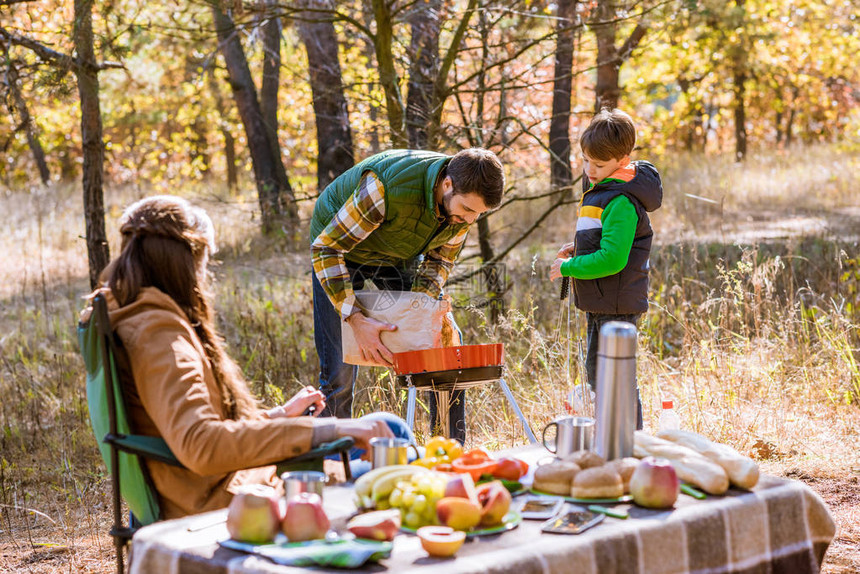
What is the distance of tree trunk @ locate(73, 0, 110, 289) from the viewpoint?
5.62 metres

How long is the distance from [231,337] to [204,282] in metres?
4.69

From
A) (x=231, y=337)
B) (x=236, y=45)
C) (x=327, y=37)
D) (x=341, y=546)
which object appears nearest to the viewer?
(x=341, y=546)

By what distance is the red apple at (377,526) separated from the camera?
183 cm

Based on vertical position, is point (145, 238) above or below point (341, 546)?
above

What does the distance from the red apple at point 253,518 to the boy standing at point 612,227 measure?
205 cm

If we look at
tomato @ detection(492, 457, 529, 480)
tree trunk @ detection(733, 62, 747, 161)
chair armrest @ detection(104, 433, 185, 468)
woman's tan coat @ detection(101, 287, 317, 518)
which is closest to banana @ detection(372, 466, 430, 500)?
tomato @ detection(492, 457, 529, 480)

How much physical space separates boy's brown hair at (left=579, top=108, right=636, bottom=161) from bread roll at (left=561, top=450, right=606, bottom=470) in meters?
1.73

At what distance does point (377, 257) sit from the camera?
399 cm

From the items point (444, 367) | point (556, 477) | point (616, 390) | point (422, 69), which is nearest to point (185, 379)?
point (556, 477)

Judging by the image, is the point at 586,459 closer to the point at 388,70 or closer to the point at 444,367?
the point at 444,367

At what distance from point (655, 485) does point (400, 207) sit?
76.1 inches

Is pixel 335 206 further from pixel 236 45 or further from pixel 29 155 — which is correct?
pixel 29 155

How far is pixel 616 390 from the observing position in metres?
2.16

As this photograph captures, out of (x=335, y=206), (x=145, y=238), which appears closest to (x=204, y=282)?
(x=145, y=238)
